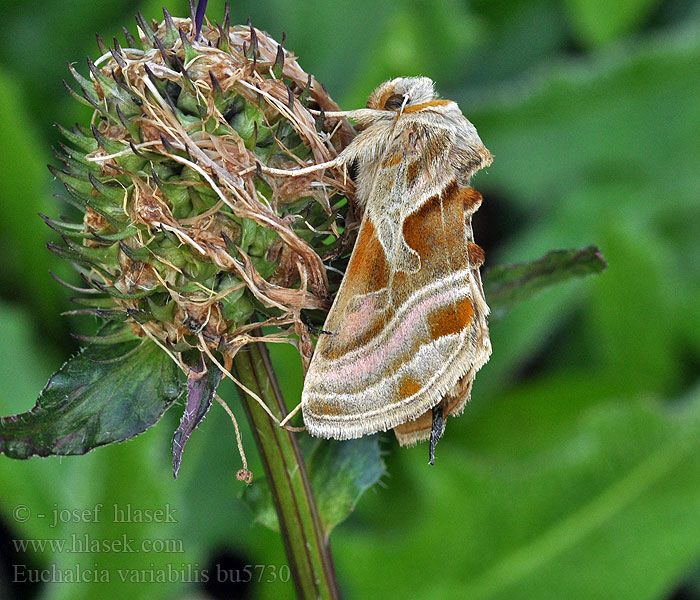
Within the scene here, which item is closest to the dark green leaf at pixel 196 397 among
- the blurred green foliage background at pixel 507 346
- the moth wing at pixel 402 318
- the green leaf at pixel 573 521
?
the moth wing at pixel 402 318

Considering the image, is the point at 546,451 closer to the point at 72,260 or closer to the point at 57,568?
the point at 57,568

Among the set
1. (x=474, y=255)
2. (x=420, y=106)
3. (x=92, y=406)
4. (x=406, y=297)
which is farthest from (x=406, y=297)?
(x=92, y=406)

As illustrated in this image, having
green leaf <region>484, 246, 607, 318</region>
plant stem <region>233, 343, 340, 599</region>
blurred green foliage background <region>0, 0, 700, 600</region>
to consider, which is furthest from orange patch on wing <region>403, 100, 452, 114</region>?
blurred green foliage background <region>0, 0, 700, 600</region>

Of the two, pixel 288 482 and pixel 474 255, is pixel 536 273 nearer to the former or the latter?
pixel 474 255

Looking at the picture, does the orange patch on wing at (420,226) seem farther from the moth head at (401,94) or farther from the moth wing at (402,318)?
the moth head at (401,94)

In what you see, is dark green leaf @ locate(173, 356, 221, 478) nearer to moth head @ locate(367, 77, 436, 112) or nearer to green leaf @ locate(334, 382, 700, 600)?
moth head @ locate(367, 77, 436, 112)

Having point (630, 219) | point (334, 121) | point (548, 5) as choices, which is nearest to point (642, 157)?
point (630, 219)
